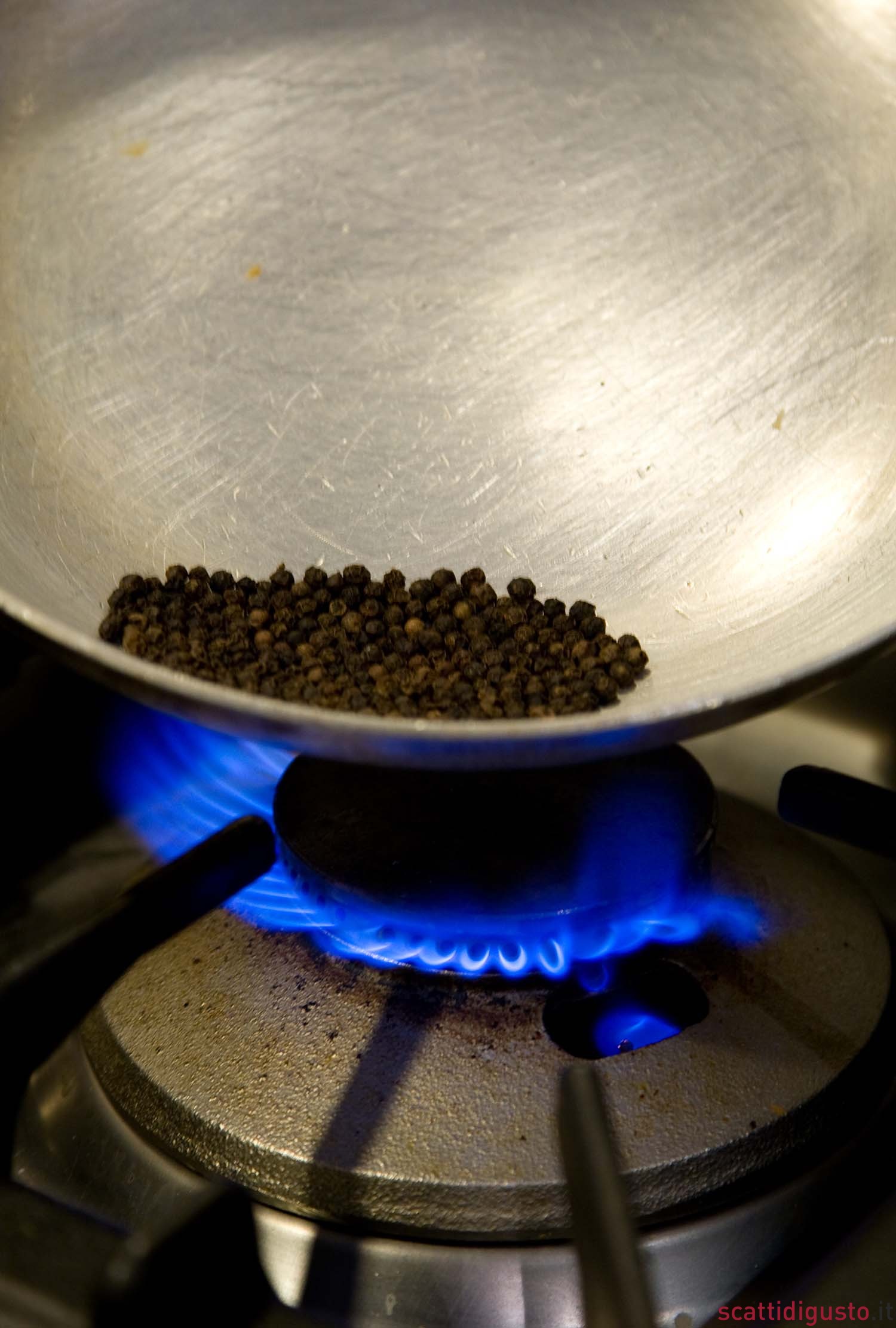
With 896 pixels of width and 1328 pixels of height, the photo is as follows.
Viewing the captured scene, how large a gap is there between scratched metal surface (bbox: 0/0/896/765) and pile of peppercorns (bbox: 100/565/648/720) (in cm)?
4

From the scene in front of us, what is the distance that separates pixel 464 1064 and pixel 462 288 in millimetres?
454

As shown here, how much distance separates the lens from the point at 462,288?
2.34ft

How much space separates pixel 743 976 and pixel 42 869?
39 cm

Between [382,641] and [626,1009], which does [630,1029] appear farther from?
[382,641]

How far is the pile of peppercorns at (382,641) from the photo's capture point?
0.51m

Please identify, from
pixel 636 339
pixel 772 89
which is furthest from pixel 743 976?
pixel 772 89

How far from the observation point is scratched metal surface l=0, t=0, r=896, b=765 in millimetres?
642

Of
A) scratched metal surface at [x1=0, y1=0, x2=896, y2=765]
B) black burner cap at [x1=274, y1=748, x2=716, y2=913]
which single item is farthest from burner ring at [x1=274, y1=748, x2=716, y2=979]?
scratched metal surface at [x1=0, y1=0, x2=896, y2=765]

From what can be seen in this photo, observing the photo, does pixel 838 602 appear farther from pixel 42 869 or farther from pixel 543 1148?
pixel 42 869

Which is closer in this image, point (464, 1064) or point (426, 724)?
point (426, 724)

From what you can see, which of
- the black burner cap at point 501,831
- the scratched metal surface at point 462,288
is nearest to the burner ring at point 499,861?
the black burner cap at point 501,831

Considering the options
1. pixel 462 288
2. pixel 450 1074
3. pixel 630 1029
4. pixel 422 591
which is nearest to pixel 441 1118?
pixel 450 1074

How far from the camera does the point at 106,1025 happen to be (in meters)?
0.51

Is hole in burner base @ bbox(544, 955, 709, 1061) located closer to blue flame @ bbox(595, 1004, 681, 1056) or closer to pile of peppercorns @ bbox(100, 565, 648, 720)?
blue flame @ bbox(595, 1004, 681, 1056)
